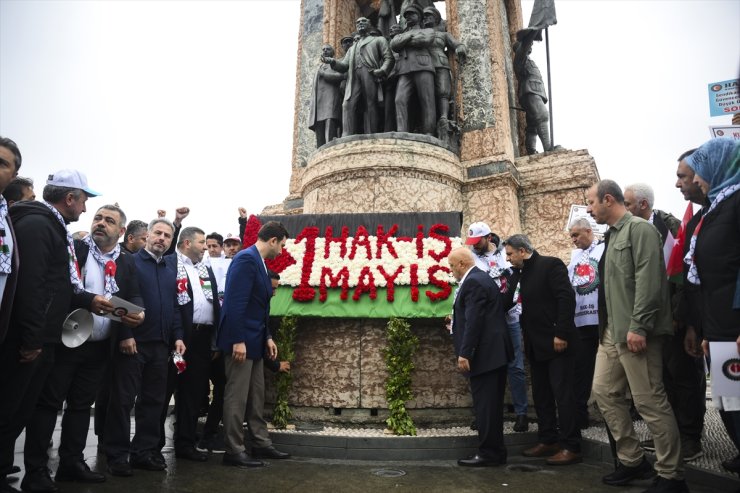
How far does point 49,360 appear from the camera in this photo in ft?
11.1

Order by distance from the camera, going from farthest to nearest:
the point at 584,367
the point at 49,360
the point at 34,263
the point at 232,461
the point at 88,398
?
1. the point at 584,367
2. the point at 232,461
3. the point at 88,398
4. the point at 49,360
5. the point at 34,263

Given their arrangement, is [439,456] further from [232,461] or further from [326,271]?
[326,271]

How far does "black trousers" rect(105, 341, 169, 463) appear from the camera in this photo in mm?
4017

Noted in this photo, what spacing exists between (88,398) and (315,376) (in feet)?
7.74

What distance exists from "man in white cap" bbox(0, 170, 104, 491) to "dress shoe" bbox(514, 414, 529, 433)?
4.04 meters

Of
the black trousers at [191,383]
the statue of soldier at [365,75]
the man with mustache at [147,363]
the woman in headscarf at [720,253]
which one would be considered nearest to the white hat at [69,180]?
the man with mustache at [147,363]

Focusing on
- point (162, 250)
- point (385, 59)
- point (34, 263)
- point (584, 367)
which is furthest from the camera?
point (385, 59)

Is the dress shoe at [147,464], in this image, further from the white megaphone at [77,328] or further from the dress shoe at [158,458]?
the white megaphone at [77,328]

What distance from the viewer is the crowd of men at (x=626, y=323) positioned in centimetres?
321

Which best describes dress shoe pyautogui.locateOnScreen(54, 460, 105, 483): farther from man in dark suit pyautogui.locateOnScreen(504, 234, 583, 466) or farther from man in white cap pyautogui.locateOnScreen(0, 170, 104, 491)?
man in dark suit pyautogui.locateOnScreen(504, 234, 583, 466)

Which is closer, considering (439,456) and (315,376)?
(439,456)

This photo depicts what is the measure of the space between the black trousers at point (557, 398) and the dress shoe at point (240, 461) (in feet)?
8.62

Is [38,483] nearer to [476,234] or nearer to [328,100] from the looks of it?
[476,234]

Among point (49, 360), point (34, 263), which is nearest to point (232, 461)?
point (49, 360)
